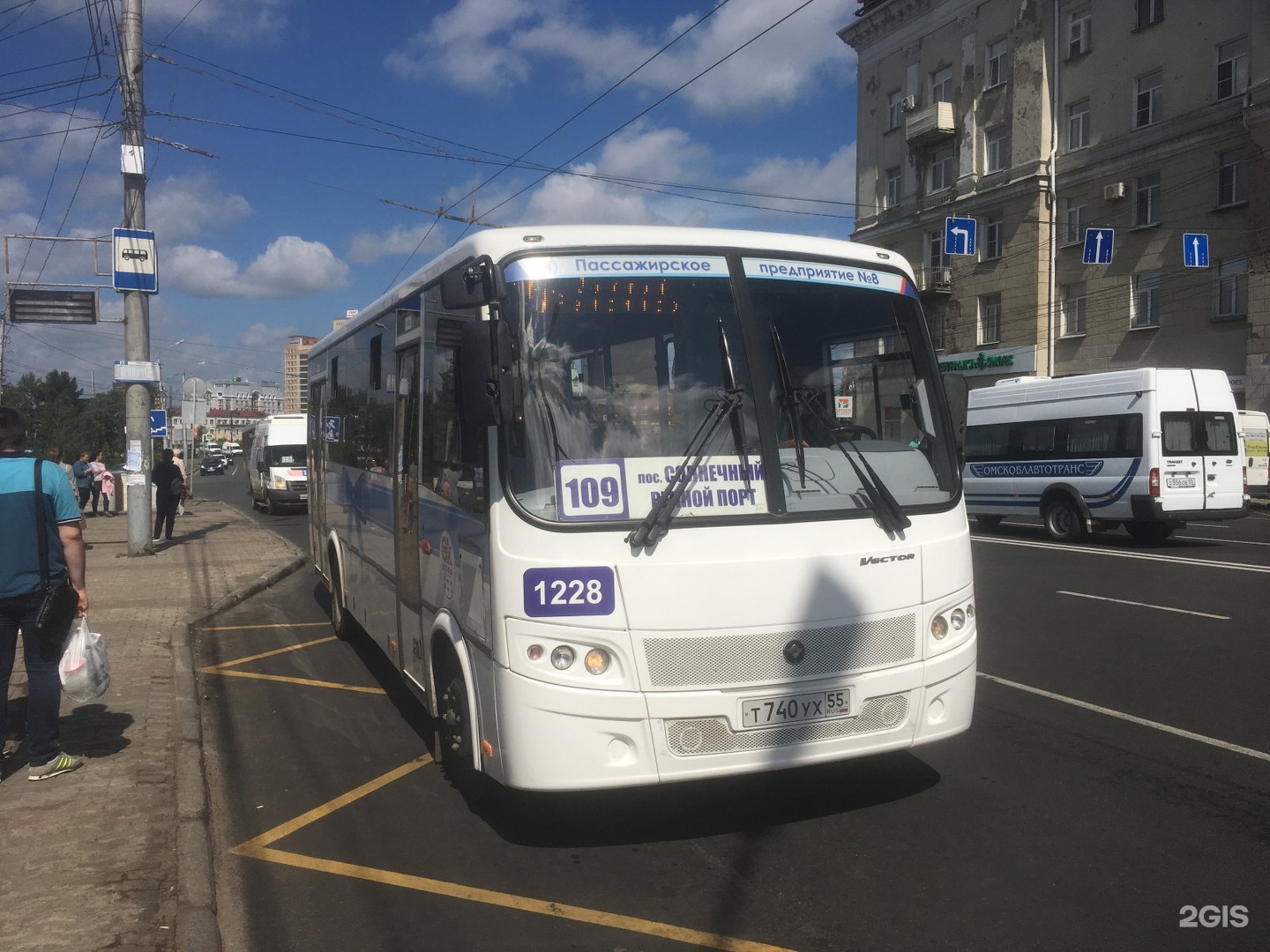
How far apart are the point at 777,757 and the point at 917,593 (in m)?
0.99

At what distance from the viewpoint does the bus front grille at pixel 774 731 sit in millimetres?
4422

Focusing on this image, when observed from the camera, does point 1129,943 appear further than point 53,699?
No

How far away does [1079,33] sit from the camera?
33.4m

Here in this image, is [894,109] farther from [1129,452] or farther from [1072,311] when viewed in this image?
[1129,452]

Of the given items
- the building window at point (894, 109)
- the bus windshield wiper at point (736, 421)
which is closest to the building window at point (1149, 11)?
the building window at point (894, 109)

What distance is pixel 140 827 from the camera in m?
4.94

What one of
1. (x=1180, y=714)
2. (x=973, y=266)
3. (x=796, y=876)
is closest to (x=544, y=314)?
(x=796, y=876)

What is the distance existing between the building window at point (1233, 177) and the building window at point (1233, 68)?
5.26 ft

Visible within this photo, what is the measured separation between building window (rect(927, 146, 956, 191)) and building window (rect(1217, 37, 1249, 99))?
34.1 ft

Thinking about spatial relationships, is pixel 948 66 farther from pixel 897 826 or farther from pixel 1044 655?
pixel 897 826

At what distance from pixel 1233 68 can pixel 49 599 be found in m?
32.4

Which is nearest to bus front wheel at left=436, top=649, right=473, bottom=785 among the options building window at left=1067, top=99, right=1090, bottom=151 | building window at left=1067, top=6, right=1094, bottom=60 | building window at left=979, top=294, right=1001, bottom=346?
building window at left=1067, top=99, right=1090, bottom=151

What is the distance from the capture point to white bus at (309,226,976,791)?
4391mm

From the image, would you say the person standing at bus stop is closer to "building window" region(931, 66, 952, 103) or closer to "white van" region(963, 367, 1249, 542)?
"white van" region(963, 367, 1249, 542)
